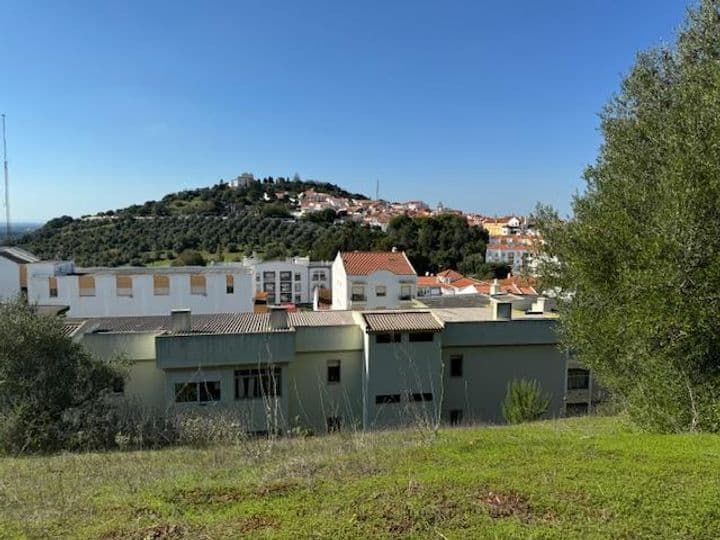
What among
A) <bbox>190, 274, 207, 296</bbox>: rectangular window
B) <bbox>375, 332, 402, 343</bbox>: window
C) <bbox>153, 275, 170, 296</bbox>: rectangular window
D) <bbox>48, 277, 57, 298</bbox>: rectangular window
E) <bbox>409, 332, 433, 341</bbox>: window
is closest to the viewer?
<bbox>375, 332, 402, 343</bbox>: window

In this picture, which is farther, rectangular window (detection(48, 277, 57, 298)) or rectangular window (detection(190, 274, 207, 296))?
rectangular window (detection(190, 274, 207, 296))

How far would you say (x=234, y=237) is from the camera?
95.1 m

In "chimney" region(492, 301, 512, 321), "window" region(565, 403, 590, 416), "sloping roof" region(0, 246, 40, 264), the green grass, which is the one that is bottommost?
"window" region(565, 403, 590, 416)

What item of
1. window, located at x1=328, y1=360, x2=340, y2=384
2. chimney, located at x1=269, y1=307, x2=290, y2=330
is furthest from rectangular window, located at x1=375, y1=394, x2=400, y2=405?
chimney, located at x1=269, y1=307, x2=290, y2=330

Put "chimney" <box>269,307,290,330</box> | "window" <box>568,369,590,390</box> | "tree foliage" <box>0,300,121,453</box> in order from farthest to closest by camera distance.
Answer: "window" <box>568,369,590,390</box> < "chimney" <box>269,307,290,330</box> < "tree foliage" <box>0,300,121,453</box>

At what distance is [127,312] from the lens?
121 ft

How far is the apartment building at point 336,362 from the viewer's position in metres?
18.2

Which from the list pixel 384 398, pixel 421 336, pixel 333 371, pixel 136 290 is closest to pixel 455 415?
pixel 384 398

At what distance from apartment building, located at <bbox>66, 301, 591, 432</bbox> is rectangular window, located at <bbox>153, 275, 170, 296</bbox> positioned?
1467cm

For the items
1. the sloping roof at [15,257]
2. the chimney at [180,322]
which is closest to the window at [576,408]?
the chimney at [180,322]

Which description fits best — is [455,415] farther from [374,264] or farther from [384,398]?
[374,264]

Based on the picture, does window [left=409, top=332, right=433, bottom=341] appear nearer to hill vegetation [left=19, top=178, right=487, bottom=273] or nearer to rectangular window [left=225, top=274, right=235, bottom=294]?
rectangular window [left=225, top=274, right=235, bottom=294]

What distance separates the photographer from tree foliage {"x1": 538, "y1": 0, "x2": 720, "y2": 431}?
7.63 metres

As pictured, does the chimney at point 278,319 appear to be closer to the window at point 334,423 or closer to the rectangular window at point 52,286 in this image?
the window at point 334,423
